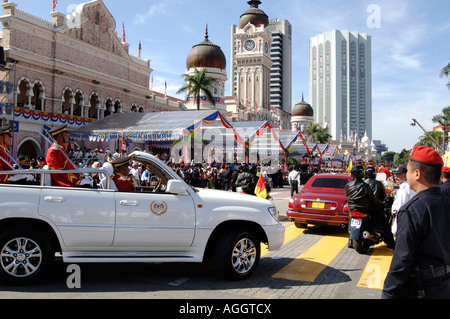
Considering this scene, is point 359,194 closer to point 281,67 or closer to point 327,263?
point 327,263

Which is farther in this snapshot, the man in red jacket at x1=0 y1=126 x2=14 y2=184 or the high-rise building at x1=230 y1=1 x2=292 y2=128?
the high-rise building at x1=230 y1=1 x2=292 y2=128

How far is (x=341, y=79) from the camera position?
18800cm

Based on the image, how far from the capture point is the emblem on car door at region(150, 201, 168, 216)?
5.20 meters

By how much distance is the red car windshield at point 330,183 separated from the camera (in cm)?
1053

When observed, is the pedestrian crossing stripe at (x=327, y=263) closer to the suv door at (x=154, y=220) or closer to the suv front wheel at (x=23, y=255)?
the suv door at (x=154, y=220)

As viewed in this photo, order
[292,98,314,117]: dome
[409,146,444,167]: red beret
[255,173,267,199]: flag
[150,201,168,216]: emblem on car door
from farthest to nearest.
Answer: [292,98,314,117]: dome
[255,173,267,199]: flag
[150,201,168,216]: emblem on car door
[409,146,444,167]: red beret

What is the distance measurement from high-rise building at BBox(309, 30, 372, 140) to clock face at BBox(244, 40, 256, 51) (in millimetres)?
86989

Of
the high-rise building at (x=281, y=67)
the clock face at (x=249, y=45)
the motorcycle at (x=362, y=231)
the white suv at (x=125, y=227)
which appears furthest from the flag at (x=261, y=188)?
the high-rise building at (x=281, y=67)

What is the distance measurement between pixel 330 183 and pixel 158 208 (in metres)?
6.65

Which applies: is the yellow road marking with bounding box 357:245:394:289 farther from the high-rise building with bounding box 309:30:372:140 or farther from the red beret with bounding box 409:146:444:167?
the high-rise building with bounding box 309:30:372:140

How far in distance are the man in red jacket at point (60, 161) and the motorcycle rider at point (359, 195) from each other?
521cm

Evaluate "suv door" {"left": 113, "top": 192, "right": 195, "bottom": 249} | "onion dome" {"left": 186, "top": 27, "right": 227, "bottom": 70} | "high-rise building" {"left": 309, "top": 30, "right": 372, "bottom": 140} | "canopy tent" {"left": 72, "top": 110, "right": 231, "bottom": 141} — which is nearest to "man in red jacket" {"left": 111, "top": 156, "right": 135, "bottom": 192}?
"suv door" {"left": 113, "top": 192, "right": 195, "bottom": 249}
